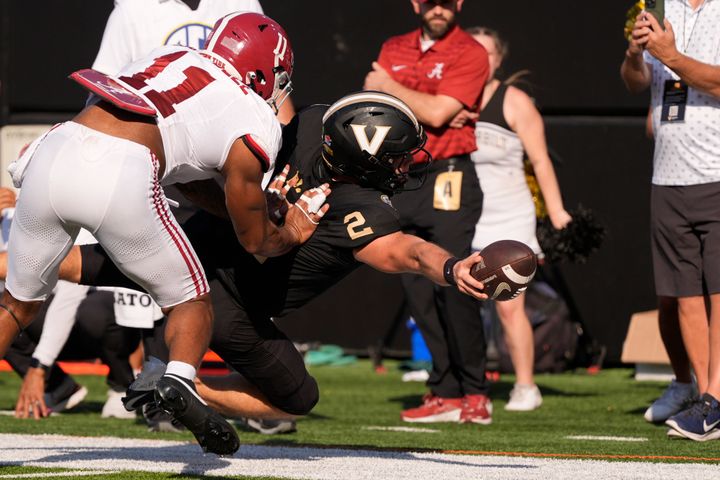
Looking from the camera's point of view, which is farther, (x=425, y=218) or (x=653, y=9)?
(x=425, y=218)

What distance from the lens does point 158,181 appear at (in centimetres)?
407

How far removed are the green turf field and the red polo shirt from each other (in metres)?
1.44

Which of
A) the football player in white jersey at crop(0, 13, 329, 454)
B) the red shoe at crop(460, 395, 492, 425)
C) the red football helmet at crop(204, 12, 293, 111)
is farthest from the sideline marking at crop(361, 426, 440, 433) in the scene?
the red football helmet at crop(204, 12, 293, 111)

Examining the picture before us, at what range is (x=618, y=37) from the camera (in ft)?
30.7

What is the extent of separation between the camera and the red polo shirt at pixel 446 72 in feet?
21.9

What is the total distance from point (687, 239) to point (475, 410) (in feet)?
4.39

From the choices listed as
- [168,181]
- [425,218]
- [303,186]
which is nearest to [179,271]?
[168,181]

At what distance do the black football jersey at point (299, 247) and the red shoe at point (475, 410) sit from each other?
175 centimetres

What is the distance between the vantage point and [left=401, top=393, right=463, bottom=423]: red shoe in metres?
6.56

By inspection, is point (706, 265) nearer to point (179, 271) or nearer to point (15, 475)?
point (179, 271)

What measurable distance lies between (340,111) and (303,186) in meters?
0.33

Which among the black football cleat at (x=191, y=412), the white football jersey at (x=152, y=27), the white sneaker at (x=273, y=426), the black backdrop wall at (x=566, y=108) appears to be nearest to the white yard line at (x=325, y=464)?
the black football cleat at (x=191, y=412)

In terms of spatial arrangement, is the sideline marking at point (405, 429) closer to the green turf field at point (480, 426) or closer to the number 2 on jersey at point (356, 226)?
the green turf field at point (480, 426)

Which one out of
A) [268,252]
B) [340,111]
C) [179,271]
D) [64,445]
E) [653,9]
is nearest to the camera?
[179,271]
